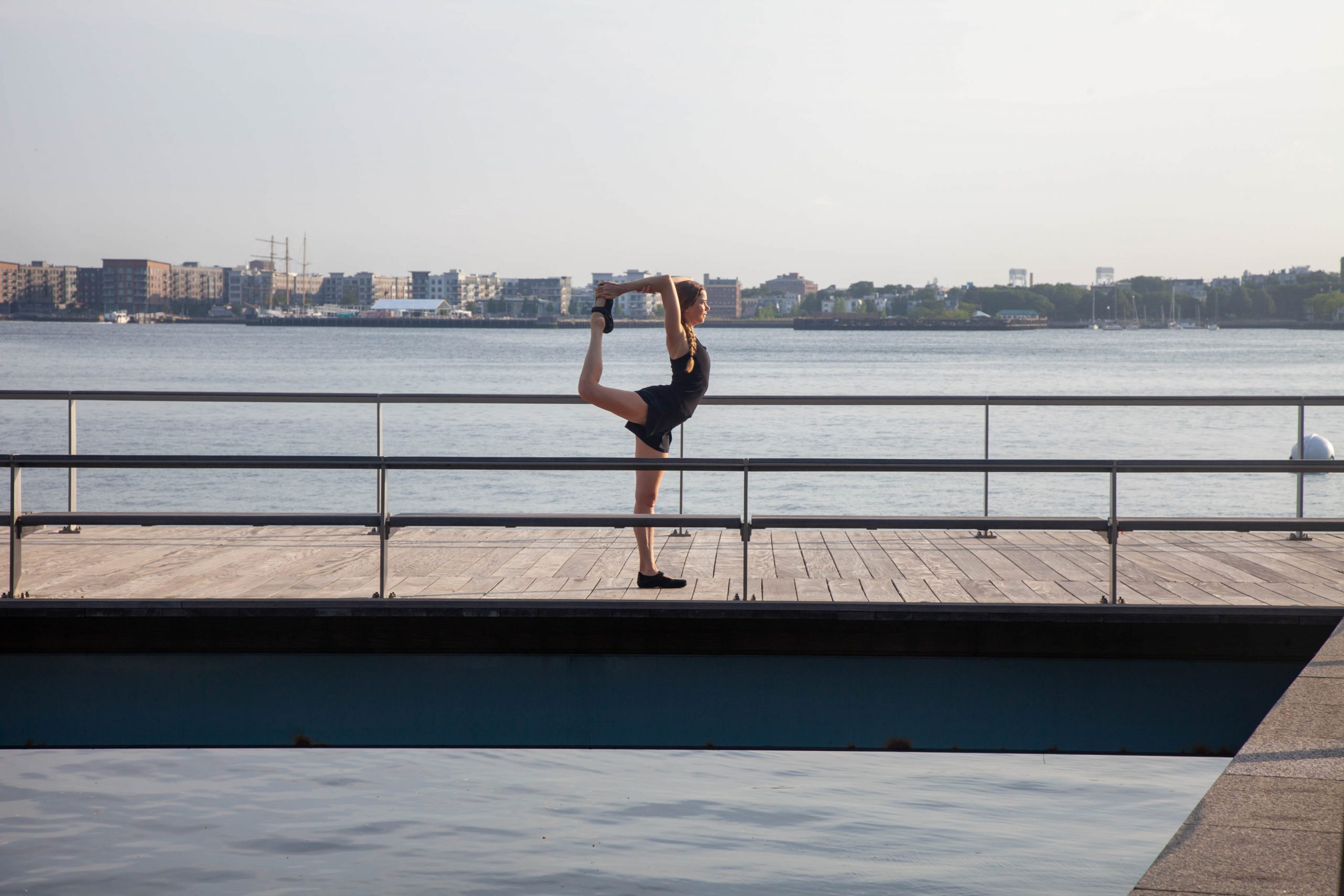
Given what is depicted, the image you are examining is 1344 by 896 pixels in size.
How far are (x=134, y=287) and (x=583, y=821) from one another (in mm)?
197933

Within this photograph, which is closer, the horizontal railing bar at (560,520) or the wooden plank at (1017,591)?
the horizontal railing bar at (560,520)

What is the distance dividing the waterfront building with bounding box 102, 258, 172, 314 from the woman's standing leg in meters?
199

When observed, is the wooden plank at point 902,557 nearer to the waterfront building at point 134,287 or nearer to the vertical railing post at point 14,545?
the vertical railing post at point 14,545

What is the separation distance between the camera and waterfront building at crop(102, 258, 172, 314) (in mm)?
187625

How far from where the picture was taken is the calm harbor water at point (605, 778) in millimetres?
9219

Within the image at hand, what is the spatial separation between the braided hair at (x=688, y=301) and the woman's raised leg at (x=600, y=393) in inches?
12.5

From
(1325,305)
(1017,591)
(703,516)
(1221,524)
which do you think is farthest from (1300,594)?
(1325,305)

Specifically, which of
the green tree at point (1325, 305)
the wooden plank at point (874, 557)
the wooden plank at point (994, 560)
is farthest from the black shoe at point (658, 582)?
the green tree at point (1325, 305)

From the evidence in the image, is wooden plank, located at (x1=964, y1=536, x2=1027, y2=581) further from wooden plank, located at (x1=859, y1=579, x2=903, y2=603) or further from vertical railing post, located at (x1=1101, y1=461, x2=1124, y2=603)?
vertical railing post, located at (x1=1101, y1=461, x2=1124, y2=603)

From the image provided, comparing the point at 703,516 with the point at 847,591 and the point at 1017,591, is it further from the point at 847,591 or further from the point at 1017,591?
the point at 1017,591

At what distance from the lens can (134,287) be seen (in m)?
190

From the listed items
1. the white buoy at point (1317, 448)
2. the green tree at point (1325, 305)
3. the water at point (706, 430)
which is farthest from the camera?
the green tree at point (1325, 305)

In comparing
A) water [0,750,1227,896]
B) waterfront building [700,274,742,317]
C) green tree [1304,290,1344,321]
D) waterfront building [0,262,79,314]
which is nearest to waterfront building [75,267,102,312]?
waterfront building [0,262,79,314]

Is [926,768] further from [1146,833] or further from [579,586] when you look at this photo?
Answer: [579,586]
